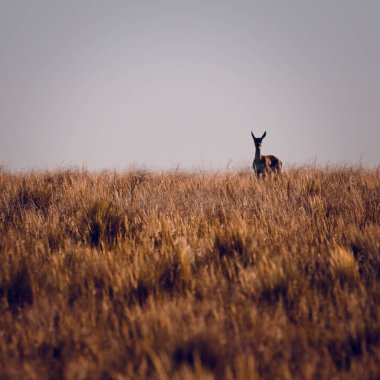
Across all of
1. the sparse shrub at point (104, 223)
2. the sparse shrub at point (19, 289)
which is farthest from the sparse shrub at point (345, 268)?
the sparse shrub at point (19, 289)

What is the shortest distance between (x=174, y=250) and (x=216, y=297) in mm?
705

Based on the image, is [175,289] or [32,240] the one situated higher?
[32,240]

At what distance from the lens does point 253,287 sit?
7.52 ft

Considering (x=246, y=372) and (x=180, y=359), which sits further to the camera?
(x=180, y=359)

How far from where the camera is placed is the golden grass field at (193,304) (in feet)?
5.42

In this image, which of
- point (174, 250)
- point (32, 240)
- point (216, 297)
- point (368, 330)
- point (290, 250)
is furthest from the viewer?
point (32, 240)

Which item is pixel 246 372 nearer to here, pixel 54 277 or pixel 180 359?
pixel 180 359

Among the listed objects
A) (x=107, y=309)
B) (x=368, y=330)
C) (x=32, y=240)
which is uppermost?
(x=32, y=240)

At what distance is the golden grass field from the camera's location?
5.42 feet

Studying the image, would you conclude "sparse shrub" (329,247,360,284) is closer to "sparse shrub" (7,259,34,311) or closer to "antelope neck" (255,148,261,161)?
"sparse shrub" (7,259,34,311)

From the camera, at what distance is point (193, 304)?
2.15 m

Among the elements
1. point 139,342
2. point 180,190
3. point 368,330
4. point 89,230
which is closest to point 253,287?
point 368,330

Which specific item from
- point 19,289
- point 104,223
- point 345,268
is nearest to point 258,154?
point 104,223

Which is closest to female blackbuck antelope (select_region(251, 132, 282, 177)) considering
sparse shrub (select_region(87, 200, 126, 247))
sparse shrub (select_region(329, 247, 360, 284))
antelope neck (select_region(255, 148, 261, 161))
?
antelope neck (select_region(255, 148, 261, 161))
